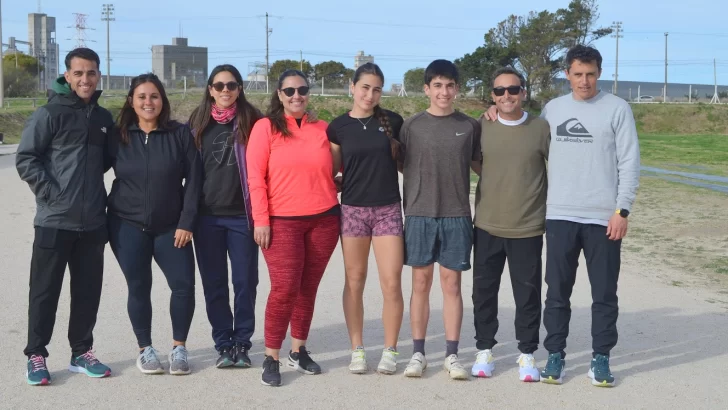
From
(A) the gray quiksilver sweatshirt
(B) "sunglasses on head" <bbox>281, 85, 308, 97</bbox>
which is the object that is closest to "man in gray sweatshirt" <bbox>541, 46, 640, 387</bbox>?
(A) the gray quiksilver sweatshirt

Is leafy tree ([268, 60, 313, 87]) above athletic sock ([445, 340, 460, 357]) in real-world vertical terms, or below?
above

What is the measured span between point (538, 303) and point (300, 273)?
62.5 inches

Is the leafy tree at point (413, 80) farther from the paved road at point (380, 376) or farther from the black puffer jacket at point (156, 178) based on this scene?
the black puffer jacket at point (156, 178)

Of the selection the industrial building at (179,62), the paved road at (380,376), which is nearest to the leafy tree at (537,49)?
the industrial building at (179,62)

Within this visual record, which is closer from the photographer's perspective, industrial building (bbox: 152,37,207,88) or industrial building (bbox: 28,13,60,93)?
industrial building (bbox: 152,37,207,88)

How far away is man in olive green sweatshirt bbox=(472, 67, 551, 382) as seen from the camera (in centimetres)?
569

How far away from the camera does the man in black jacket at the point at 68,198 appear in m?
5.49

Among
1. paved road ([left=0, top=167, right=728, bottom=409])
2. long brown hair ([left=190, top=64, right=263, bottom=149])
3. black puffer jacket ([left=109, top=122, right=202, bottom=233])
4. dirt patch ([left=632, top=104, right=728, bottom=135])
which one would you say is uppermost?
dirt patch ([left=632, top=104, right=728, bottom=135])

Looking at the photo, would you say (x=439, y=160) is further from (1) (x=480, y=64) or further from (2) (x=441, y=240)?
(1) (x=480, y=64)

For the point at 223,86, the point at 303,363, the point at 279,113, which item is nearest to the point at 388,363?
the point at 303,363

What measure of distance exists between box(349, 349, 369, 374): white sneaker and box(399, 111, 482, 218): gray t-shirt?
0.99 metres

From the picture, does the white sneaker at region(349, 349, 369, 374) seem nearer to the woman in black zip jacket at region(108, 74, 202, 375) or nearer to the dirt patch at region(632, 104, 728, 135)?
the woman in black zip jacket at region(108, 74, 202, 375)

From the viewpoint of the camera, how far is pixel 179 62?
313 ft

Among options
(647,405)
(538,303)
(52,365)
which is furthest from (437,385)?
(52,365)
